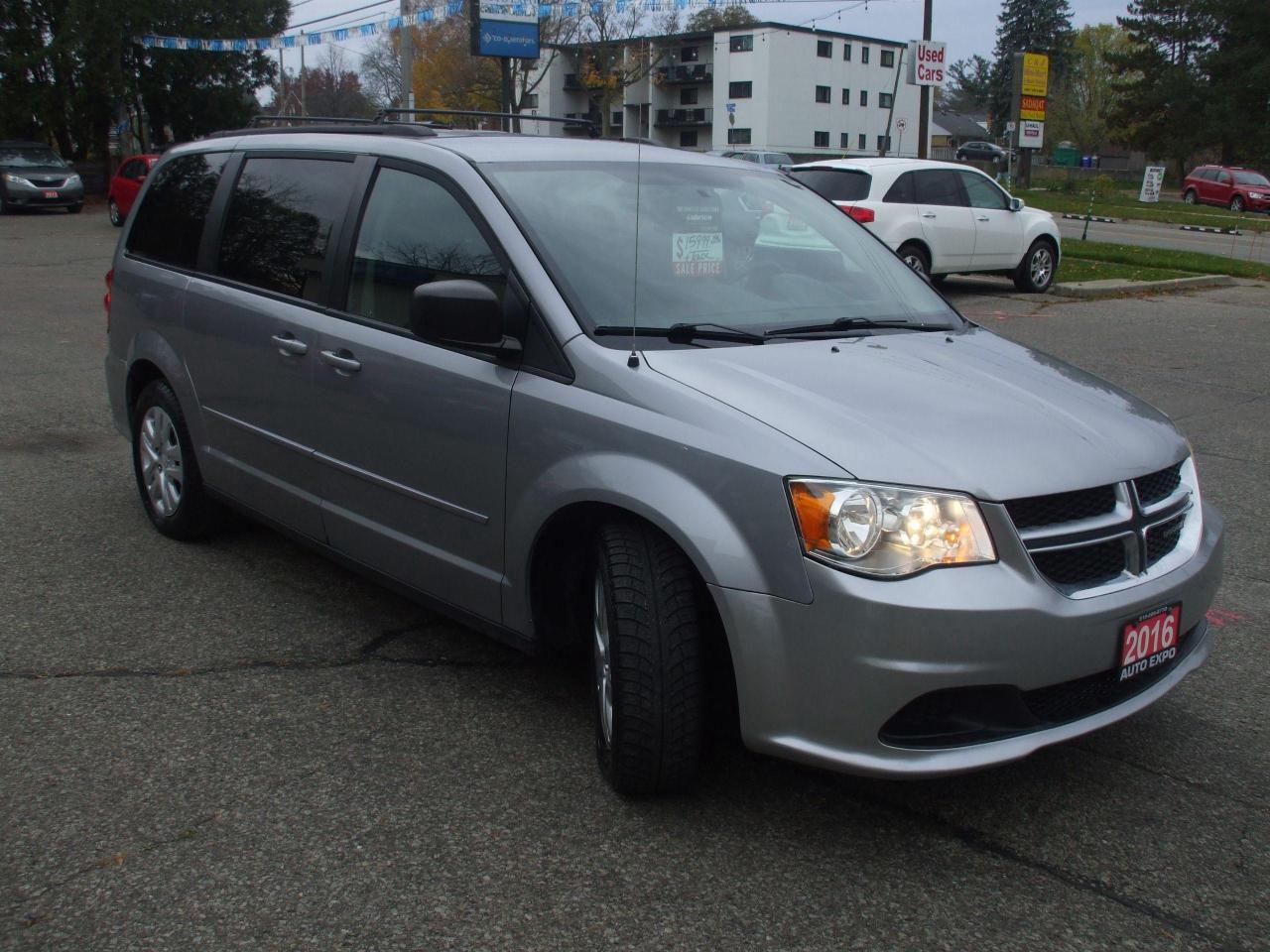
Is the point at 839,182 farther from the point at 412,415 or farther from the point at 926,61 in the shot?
the point at 412,415

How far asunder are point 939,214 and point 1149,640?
12.4 m

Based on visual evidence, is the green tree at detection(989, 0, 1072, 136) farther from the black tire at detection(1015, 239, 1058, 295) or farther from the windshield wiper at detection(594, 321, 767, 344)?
the windshield wiper at detection(594, 321, 767, 344)

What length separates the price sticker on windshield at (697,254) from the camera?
3.90 m

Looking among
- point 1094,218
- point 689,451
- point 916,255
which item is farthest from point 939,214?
point 1094,218

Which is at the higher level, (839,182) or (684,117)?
(684,117)

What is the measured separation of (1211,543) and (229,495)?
3.57 m

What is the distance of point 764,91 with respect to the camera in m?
81.8

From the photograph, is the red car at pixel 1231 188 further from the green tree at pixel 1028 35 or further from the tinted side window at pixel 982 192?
the green tree at pixel 1028 35

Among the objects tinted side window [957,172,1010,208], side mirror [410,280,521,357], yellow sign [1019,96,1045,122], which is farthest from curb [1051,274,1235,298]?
yellow sign [1019,96,1045,122]

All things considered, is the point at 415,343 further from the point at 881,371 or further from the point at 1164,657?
the point at 1164,657

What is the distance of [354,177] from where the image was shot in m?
4.37

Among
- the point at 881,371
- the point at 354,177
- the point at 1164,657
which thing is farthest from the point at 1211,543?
the point at 354,177

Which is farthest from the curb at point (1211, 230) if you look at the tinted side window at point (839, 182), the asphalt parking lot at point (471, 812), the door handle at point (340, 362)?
the door handle at point (340, 362)

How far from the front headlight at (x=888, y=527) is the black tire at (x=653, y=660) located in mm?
404
